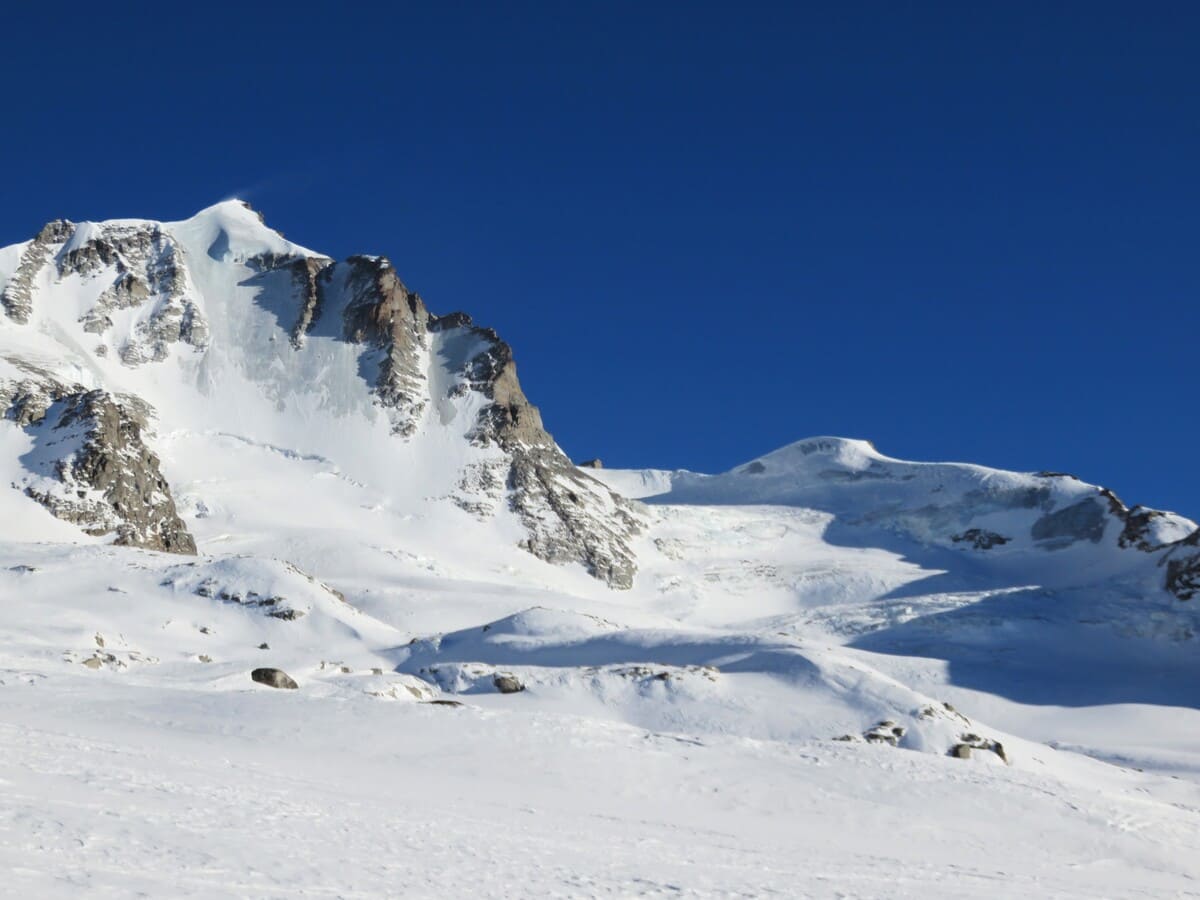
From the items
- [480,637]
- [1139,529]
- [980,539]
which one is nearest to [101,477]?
[480,637]

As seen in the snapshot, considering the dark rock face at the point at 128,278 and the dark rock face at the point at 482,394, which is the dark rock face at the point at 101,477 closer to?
the dark rock face at the point at 482,394

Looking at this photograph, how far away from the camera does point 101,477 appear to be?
10669 centimetres

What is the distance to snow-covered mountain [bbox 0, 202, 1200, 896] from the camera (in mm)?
20219

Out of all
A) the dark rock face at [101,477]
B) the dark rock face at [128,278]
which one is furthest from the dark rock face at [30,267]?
the dark rock face at [101,477]

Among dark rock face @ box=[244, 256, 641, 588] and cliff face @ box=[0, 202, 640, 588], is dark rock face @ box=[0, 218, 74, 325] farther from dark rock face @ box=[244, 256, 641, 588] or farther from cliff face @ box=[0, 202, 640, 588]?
dark rock face @ box=[244, 256, 641, 588]

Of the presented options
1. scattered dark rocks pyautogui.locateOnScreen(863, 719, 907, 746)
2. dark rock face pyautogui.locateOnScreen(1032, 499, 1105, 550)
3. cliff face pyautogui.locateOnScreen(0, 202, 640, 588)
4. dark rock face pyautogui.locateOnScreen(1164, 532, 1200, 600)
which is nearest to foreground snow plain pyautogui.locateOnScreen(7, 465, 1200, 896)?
scattered dark rocks pyautogui.locateOnScreen(863, 719, 907, 746)

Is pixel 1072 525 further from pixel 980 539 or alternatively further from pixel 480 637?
pixel 480 637

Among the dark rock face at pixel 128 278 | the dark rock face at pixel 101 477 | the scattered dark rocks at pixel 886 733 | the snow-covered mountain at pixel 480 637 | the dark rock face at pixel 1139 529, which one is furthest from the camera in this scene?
the dark rock face at pixel 128 278

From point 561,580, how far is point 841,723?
9105cm

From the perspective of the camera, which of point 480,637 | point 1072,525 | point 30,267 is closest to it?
point 480,637

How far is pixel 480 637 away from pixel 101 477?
2122 inches

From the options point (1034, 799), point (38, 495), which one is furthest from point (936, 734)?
point (38, 495)

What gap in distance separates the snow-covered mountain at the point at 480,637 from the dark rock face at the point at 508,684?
14 centimetres

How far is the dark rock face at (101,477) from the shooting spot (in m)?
103
